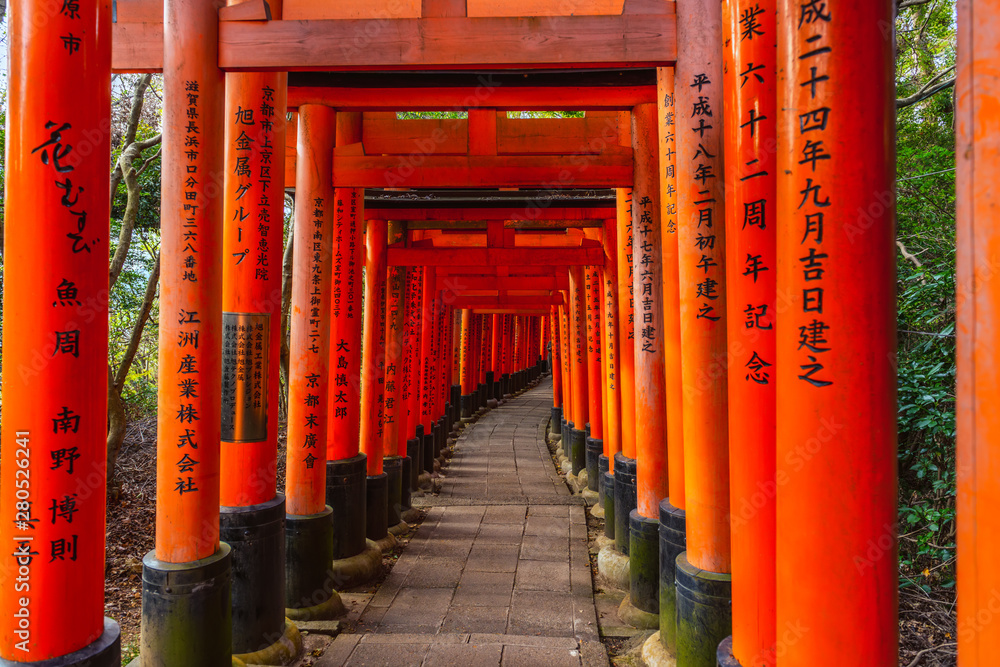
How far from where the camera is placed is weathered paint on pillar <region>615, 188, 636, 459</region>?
248 inches

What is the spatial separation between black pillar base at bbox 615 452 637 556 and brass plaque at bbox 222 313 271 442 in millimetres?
3404

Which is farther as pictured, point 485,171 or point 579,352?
point 579,352

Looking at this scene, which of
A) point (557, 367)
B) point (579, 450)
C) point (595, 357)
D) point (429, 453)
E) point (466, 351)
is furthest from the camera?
point (466, 351)

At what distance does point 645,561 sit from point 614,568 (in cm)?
132

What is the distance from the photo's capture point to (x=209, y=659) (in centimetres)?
363

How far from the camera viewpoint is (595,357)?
8.95 m

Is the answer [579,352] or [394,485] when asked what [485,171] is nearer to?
[394,485]

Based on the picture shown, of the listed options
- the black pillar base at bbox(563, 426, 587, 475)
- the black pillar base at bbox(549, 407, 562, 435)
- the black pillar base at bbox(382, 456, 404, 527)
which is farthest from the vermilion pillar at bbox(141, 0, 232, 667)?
the black pillar base at bbox(549, 407, 562, 435)

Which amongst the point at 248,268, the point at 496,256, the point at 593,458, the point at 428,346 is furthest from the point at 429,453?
the point at 248,268

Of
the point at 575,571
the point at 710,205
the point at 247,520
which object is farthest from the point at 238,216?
the point at 575,571

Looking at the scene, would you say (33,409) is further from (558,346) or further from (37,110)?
(558,346)

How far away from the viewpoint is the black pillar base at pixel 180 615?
356 cm

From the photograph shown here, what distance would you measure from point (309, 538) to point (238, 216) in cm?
258

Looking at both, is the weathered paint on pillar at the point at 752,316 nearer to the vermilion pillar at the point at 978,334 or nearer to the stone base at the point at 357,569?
the vermilion pillar at the point at 978,334
